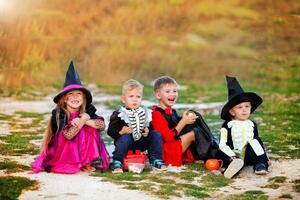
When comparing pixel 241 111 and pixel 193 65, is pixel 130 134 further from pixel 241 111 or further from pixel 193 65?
pixel 193 65

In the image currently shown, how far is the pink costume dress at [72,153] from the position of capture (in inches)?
268

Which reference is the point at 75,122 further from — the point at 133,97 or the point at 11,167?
the point at 11,167

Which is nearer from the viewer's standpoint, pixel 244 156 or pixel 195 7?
pixel 244 156

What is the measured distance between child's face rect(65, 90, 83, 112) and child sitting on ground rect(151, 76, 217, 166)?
0.90 m

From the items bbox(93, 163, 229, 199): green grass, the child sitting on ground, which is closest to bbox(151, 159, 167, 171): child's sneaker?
bbox(93, 163, 229, 199): green grass

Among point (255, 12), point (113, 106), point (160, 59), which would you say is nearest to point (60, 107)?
point (113, 106)

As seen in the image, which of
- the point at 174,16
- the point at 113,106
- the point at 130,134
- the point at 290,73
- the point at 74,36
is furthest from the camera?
the point at 174,16

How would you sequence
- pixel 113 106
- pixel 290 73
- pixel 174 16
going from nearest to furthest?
pixel 113 106
pixel 290 73
pixel 174 16

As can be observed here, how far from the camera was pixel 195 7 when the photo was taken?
21375mm

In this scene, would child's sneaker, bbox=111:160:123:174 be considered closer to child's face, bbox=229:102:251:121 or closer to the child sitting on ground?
the child sitting on ground

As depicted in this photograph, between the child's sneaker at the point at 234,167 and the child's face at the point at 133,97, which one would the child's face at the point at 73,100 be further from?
the child's sneaker at the point at 234,167

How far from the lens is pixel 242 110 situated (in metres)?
7.11

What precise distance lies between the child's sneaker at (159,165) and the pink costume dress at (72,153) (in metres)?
0.52

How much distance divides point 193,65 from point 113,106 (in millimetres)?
7029
